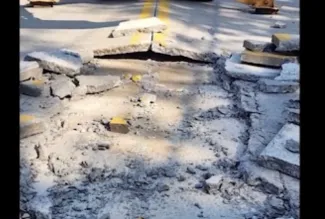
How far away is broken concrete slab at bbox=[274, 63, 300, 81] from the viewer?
18.5 ft

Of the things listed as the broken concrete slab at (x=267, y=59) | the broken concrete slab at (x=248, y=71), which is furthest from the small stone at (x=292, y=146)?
the broken concrete slab at (x=267, y=59)

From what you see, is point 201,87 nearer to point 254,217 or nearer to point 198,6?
point 254,217

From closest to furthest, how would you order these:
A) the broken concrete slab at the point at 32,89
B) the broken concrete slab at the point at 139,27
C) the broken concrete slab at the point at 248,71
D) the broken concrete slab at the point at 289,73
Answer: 1. the broken concrete slab at the point at 32,89
2. the broken concrete slab at the point at 289,73
3. the broken concrete slab at the point at 248,71
4. the broken concrete slab at the point at 139,27

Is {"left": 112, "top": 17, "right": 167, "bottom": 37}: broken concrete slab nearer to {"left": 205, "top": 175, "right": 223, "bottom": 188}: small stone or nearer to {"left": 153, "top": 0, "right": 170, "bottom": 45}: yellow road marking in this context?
{"left": 153, "top": 0, "right": 170, "bottom": 45}: yellow road marking

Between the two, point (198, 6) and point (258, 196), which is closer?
point (258, 196)

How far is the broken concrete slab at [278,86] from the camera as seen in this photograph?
540 cm

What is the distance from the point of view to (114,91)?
562cm

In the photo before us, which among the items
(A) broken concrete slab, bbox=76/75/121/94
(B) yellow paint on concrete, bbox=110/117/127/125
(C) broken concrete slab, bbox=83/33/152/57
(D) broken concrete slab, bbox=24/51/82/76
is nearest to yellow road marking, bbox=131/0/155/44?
(C) broken concrete slab, bbox=83/33/152/57

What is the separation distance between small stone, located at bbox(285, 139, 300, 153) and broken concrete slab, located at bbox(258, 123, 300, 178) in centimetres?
2

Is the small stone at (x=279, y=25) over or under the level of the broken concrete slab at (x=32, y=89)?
over

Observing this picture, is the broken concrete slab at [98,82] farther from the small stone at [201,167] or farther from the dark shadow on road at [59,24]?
the dark shadow on road at [59,24]

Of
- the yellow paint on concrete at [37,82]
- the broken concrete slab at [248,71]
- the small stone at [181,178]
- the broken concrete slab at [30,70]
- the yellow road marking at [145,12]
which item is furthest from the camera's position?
the yellow road marking at [145,12]
